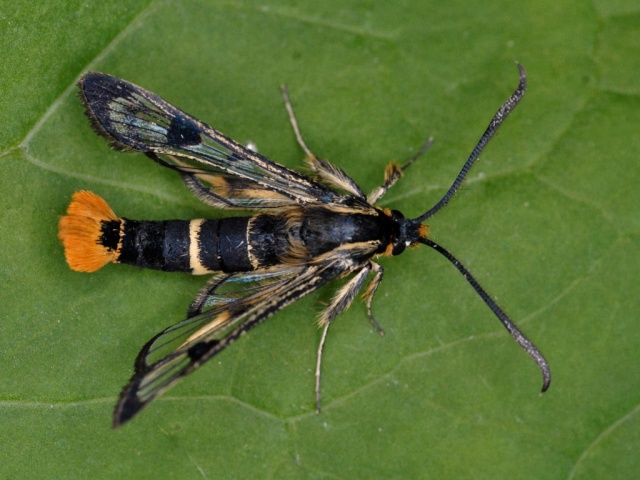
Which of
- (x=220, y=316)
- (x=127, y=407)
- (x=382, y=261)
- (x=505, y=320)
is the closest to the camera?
(x=127, y=407)

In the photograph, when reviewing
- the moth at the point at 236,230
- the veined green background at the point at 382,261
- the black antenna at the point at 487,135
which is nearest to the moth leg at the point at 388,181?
the moth at the point at 236,230

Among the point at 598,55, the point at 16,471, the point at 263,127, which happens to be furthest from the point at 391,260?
the point at 16,471

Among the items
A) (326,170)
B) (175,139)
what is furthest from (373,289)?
(175,139)

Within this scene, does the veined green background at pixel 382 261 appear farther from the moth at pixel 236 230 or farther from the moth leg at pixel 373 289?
the moth at pixel 236 230

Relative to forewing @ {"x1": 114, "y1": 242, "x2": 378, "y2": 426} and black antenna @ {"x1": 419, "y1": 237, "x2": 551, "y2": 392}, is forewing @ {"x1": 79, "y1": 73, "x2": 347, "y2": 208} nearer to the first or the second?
forewing @ {"x1": 114, "y1": 242, "x2": 378, "y2": 426}

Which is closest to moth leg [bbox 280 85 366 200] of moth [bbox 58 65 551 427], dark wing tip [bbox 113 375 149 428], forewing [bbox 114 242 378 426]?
moth [bbox 58 65 551 427]

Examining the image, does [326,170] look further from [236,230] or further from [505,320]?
[505,320]

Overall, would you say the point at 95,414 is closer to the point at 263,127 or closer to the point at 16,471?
the point at 16,471

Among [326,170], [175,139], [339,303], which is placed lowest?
[339,303]
